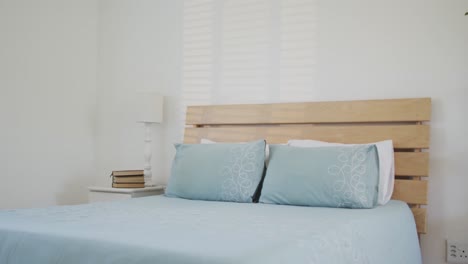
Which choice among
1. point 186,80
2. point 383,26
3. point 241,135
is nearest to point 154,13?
point 186,80

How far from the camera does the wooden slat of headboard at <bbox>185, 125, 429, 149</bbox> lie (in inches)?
109

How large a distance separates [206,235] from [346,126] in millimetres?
1608

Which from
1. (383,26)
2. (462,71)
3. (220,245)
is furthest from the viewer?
(383,26)

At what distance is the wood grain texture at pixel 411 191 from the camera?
271 cm

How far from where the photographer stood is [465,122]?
2721 millimetres

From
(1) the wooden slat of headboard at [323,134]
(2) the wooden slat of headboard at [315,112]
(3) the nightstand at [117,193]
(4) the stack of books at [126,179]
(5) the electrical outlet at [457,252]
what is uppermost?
(2) the wooden slat of headboard at [315,112]

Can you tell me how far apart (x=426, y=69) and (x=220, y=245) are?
1.92 metres

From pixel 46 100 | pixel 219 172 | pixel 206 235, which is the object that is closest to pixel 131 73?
pixel 46 100

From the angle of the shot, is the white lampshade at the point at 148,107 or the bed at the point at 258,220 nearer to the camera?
the bed at the point at 258,220

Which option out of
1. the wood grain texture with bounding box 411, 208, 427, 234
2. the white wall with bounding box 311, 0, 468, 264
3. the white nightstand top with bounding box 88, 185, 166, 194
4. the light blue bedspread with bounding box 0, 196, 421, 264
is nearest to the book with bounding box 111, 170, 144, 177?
the white nightstand top with bounding box 88, 185, 166, 194

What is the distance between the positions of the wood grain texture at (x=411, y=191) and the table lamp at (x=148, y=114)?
1.71 metres

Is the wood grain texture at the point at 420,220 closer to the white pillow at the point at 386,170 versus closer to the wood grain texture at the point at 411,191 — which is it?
the wood grain texture at the point at 411,191

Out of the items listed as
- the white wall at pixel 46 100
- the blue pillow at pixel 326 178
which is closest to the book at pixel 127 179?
the white wall at pixel 46 100

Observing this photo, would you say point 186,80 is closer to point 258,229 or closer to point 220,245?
point 258,229
